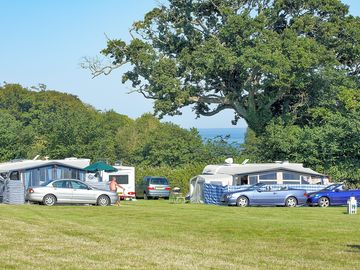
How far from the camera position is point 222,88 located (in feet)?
198

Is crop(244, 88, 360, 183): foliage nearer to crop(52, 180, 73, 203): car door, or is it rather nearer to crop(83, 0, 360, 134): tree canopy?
crop(83, 0, 360, 134): tree canopy

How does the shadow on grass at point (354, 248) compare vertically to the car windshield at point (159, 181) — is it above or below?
below

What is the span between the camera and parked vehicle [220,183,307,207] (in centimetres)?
3803

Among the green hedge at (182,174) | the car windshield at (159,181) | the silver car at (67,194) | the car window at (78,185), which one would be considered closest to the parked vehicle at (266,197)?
the silver car at (67,194)

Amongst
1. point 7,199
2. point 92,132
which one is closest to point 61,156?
point 92,132

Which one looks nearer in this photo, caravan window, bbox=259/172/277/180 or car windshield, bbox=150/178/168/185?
caravan window, bbox=259/172/277/180

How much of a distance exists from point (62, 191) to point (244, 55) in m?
23.0

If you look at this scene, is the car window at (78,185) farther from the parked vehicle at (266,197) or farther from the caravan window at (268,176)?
the caravan window at (268,176)

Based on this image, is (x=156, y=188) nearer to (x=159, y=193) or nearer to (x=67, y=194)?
(x=159, y=193)

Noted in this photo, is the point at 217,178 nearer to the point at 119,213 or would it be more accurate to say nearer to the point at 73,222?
the point at 119,213

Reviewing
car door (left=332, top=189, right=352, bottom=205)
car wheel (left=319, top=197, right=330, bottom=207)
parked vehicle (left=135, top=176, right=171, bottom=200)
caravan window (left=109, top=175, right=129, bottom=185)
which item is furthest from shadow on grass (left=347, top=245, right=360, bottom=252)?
parked vehicle (left=135, top=176, right=171, bottom=200)

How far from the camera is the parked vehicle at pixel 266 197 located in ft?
125

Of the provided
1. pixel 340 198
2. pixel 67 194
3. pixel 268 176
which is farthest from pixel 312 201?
pixel 67 194

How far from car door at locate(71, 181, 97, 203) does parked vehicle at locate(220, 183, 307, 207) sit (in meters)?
6.79
